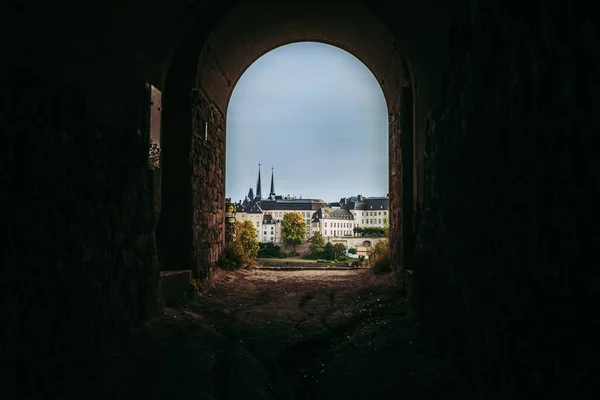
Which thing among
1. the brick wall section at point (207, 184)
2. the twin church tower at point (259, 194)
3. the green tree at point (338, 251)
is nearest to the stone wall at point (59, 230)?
the brick wall section at point (207, 184)

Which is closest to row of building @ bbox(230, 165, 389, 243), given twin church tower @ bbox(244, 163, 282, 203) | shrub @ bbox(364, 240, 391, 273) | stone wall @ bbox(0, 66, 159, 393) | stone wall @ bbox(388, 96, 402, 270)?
twin church tower @ bbox(244, 163, 282, 203)

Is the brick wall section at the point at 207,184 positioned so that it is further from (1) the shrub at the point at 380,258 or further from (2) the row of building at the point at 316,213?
(2) the row of building at the point at 316,213

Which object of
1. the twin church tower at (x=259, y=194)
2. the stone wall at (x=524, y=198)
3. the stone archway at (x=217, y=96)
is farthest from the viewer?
the twin church tower at (x=259, y=194)

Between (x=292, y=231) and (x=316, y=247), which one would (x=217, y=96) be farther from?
(x=292, y=231)

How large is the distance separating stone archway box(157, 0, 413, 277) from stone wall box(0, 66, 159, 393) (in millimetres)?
1839

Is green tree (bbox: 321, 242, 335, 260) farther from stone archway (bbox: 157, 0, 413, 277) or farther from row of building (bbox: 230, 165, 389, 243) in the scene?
stone archway (bbox: 157, 0, 413, 277)

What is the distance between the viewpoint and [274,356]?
3.38 m

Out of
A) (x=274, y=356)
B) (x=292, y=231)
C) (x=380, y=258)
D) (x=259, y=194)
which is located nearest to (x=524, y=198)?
(x=274, y=356)

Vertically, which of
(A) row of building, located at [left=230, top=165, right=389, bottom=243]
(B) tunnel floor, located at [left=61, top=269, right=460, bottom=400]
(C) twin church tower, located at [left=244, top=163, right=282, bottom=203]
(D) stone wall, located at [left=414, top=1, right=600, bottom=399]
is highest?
(C) twin church tower, located at [left=244, top=163, right=282, bottom=203]

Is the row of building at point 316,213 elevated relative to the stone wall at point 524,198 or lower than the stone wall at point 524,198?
elevated

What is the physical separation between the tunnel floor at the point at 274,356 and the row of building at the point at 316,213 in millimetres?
72956

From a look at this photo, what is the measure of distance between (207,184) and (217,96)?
4.67 ft

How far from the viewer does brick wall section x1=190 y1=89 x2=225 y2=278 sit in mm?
5688

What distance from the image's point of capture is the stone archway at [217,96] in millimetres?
5500
